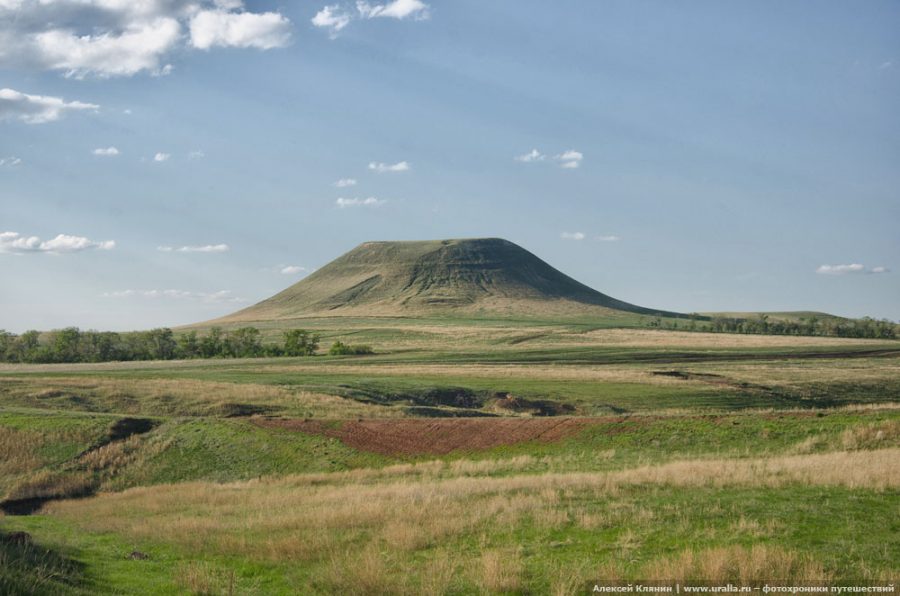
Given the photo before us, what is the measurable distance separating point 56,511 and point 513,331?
426 feet

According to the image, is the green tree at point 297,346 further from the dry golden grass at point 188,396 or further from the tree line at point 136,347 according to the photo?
the dry golden grass at point 188,396

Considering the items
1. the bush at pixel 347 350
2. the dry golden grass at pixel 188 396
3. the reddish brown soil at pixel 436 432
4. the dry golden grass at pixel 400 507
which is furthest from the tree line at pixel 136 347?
the dry golden grass at pixel 400 507

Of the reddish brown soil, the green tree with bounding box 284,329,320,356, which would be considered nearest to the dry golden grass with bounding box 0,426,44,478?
the reddish brown soil

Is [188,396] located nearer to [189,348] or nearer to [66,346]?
[189,348]

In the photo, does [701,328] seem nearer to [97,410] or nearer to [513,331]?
[513,331]

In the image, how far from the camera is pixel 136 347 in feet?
429

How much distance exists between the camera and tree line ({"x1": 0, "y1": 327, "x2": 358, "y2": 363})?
124 meters

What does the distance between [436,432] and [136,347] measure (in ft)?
346

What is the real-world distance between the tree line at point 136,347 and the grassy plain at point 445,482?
167ft

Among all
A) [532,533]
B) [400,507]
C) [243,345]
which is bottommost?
[243,345]

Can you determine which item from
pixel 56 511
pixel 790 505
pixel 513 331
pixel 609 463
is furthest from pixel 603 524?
pixel 513 331

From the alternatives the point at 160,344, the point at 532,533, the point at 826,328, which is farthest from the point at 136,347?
the point at 826,328

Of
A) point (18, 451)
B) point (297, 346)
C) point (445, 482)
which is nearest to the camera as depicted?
point (445, 482)

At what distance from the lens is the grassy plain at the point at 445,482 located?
1295 centimetres
